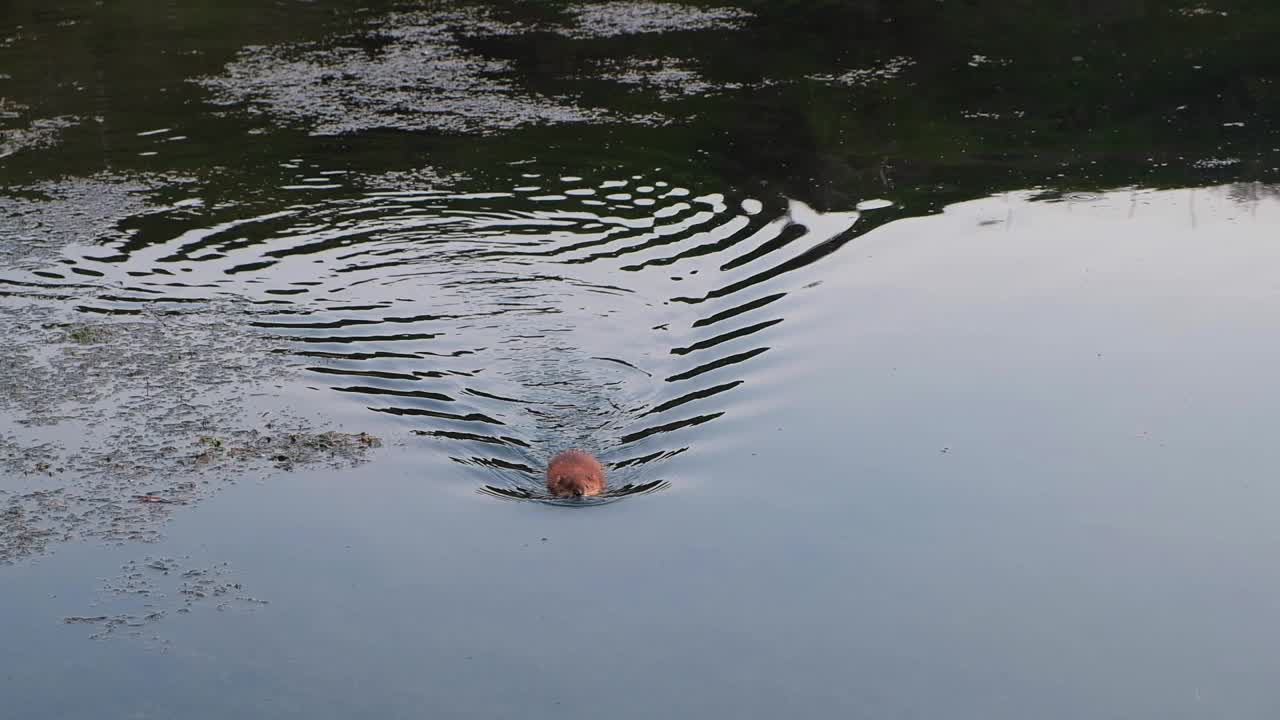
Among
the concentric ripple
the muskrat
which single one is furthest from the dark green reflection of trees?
the muskrat

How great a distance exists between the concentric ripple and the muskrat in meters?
0.09

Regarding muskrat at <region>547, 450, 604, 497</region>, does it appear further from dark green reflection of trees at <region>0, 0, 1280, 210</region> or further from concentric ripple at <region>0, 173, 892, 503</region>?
dark green reflection of trees at <region>0, 0, 1280, 210</region>

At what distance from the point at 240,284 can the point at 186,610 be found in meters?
4.08

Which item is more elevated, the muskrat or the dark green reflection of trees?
the dark green reflection of trees

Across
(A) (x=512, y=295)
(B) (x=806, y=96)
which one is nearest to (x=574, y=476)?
(A) (x=512, y=295)

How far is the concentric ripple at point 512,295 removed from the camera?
7.41 m

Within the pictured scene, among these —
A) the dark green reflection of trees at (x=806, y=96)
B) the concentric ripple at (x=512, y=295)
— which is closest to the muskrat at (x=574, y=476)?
the concentric ripple at (x=512, y=295)

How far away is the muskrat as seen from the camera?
647 centimetres

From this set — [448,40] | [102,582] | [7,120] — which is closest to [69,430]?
[102,582]

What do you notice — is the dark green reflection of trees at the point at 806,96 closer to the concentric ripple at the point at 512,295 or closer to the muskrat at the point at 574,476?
the concentric ripple at the point at 512,295

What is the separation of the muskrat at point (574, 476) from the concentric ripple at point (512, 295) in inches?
3.4

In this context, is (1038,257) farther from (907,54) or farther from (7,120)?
(7,120)

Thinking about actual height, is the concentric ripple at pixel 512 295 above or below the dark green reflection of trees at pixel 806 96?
below

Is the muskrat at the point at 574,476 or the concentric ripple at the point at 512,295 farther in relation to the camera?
the concentric ripple at the point at 512,295
